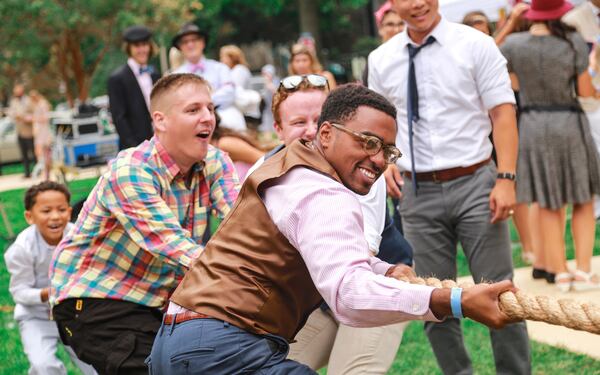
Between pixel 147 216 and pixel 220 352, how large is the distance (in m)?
1.19

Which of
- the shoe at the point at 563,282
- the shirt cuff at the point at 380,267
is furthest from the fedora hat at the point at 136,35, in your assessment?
the shirt cuff at the point at 380,267

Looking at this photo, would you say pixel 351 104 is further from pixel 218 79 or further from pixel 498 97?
pixel 218 79

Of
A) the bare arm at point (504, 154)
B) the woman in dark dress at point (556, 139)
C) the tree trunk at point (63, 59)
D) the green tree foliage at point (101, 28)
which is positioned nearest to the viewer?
the bare arm at point (504, 154)

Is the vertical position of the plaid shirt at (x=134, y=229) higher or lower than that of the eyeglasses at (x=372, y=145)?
lower

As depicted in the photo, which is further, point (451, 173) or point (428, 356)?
point (428, 356)

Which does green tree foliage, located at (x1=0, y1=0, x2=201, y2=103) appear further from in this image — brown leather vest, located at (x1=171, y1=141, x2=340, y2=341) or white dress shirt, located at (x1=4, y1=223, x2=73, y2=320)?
brown leather vest, located at (x1=171, y1=141, x2=340, y2=341)

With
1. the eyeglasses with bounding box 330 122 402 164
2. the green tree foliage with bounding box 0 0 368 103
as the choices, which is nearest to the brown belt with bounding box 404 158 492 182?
the eyeglasses with bounding box 330 122 402 164

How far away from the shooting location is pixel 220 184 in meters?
4.47

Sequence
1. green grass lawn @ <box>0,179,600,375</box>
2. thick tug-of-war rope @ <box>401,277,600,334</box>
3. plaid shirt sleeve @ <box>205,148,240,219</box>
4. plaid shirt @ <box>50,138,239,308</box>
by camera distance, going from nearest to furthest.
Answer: thick tug-of-war rope @ <box>401,277,600,334</box> → plaid shirt @ <box>50,138,239,308</box> → plaid shirt sleeve @ <box>205,148,240,219</box> → green grass lawn @ <box>0,179,600,375</box>

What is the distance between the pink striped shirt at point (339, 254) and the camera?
2.71 m

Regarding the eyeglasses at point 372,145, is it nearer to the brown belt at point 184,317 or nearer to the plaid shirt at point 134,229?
the brown belt at point 184,317

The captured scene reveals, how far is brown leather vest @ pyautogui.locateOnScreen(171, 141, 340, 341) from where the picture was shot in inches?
117

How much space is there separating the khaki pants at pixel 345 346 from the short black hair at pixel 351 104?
52.2 inches

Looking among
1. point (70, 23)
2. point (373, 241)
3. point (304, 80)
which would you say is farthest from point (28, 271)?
point (70, 23)
